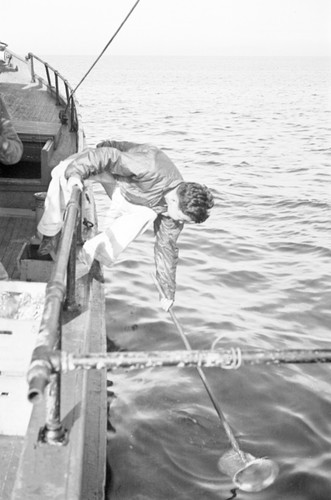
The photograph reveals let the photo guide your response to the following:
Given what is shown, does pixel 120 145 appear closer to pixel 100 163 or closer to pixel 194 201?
pixel 100 163

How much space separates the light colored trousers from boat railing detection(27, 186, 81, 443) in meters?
1.55

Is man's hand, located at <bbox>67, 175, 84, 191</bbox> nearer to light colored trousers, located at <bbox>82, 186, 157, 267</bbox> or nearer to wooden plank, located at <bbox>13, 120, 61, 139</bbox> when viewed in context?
light colored trousers, located at <bbox>82, 186, 157, 267</bbox>

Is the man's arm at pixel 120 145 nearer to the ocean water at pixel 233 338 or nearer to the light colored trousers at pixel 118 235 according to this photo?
the light colored trousers at pixel 118 235

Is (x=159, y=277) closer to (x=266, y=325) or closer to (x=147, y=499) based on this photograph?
(x=147, y=499)

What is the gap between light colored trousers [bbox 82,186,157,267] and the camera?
5104 millimetres

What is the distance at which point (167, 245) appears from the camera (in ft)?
→ 16.8

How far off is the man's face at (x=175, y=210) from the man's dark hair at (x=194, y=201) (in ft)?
0.16

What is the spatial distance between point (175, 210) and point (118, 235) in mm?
718

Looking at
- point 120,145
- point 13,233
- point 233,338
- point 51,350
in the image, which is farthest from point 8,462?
point 233,338

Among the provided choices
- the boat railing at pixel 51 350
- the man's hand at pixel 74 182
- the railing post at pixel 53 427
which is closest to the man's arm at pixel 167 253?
the man's hand at pixel 74 182

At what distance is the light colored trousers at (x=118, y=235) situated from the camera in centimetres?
510

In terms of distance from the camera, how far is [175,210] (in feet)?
15.3

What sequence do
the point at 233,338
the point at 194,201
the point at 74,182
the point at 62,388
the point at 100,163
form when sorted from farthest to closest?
the point at 233,338
the point at 100,163
the point at 194,201
the point at 74,182
the point at 62,388

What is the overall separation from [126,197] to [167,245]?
0.53 meters
